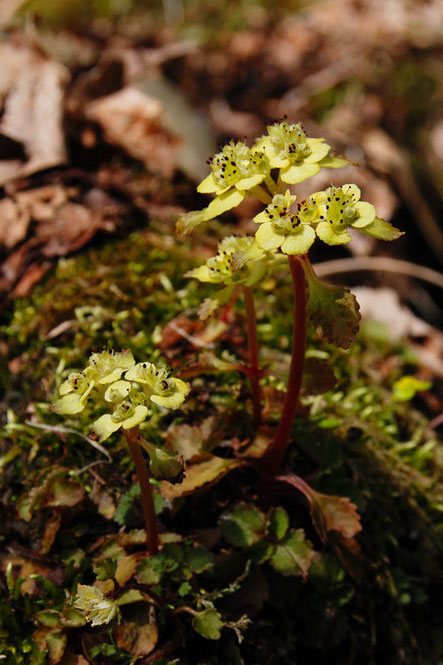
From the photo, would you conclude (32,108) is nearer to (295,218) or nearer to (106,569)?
(295,218)

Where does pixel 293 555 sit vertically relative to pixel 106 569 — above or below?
below

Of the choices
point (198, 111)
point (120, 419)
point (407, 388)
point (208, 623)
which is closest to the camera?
point (120, 419)

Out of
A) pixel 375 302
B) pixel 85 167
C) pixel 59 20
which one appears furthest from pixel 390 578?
pixel 59 20

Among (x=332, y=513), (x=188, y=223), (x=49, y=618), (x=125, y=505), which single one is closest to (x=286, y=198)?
(x=188, y=223)

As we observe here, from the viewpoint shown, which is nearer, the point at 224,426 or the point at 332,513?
the point at 332,513

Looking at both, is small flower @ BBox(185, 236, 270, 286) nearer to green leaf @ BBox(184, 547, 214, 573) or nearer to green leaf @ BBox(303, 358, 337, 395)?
green leaf @ BBox(303, 358, 337, 395)

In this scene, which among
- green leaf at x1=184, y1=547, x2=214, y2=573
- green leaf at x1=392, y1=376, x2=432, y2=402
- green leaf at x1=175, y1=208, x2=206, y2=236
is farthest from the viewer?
green leaf at x1=392, y1=376, x2=432, y2=402

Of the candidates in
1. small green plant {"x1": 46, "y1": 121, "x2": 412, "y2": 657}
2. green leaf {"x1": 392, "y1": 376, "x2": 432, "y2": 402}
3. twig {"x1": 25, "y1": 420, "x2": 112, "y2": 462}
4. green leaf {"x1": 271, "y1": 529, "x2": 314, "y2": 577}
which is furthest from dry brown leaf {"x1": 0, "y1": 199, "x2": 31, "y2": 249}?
green leaf {"x1": 392, "y1": 376, "x2": 432, "y2": 402}
